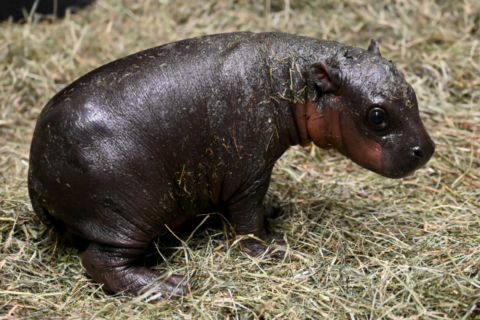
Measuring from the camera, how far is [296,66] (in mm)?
3434

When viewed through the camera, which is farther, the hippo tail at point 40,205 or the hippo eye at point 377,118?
the hippo tail at point 40,205

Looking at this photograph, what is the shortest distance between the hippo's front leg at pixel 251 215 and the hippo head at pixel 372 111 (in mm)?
660

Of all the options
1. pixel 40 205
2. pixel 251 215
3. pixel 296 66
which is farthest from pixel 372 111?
pixel 40 205

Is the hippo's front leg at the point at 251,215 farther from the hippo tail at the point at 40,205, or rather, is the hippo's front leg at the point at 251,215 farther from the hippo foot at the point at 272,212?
the hippo tail at the point at 40,205

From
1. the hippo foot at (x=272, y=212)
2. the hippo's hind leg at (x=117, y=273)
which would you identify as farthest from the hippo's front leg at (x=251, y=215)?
the hippo's hind leg at (x=117, y=273)

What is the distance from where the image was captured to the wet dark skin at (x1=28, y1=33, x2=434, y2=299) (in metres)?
3.23

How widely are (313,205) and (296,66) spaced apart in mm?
1343

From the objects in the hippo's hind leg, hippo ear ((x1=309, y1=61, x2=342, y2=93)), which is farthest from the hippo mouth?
the hippo's hind leg

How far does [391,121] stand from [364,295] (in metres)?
1.10

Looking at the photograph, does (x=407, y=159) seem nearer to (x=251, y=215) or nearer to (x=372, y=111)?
(x=372, y=111)

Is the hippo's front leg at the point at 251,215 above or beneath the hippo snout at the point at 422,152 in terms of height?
beneath

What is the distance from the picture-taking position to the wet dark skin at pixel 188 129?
323 cm

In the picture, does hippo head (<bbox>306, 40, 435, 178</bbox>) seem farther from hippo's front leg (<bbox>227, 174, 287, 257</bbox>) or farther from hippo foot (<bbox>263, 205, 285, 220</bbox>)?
hippo foot (<bbox>263, 205, 285, 220</bbox>)

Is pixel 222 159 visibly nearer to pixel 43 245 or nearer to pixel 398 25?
pixel 43 245
